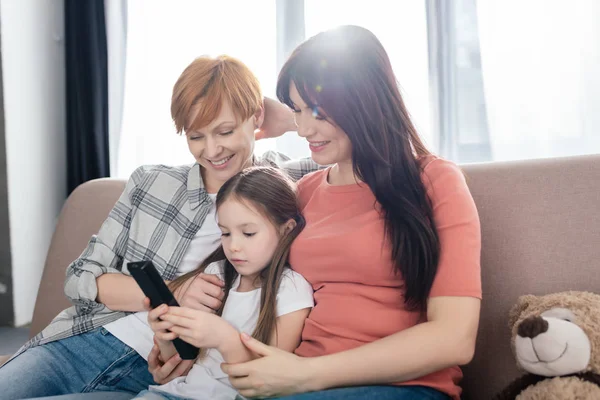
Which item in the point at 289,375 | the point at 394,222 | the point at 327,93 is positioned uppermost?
the point at 327,93

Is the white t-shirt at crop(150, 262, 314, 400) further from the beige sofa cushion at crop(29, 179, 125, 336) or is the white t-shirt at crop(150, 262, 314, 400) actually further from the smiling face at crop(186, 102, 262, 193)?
the beige sofa cushion at crop(29, 179, 125, 336)

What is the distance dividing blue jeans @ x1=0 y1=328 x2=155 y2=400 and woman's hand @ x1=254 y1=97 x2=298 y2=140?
0.68 meters

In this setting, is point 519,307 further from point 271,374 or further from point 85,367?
point 85,367

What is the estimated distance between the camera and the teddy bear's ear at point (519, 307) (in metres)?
1.30

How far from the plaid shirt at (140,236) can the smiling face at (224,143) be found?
3.3 inches

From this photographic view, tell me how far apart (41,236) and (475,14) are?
2.46 m

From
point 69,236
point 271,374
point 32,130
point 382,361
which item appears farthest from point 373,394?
point 32,130

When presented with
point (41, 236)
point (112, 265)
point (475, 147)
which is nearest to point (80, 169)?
point (41, 236)

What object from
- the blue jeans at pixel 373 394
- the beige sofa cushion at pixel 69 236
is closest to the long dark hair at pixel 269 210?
the blue jeans at pixel 373 394

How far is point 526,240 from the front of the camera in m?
1.44

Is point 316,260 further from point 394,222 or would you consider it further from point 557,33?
point 557,33

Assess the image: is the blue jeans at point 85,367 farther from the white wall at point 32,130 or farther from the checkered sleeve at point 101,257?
the white wall at point 32,130

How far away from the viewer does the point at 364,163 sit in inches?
49.3

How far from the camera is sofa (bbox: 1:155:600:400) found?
1394mm
